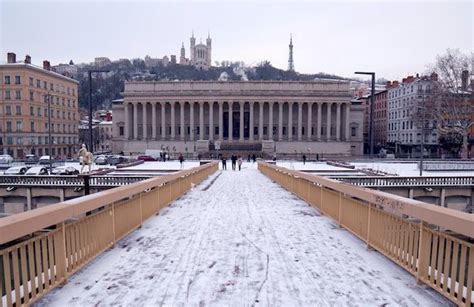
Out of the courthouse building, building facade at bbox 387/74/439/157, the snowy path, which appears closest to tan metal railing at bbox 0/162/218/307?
the snowy path

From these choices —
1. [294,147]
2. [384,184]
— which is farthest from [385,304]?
[294,147]

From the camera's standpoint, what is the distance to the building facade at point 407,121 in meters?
80.2

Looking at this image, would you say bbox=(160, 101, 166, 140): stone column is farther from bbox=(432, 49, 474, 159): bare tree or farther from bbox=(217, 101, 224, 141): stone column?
bbox=(432, 49, 474, 159): bare tree

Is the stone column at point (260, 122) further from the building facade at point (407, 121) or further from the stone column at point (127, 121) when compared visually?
the stone column at point (127, 121)

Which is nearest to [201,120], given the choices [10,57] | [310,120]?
[310,120]

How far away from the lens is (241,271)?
20.1 ft

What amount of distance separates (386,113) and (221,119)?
156ft

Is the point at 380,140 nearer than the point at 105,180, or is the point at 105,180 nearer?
the point at 105,180

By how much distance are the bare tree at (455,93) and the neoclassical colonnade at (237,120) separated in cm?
3191

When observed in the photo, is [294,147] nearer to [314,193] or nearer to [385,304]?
[314,193]

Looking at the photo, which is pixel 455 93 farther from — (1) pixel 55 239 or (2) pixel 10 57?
(2) pixel 10 57

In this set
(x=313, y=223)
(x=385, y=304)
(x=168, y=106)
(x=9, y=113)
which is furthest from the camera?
(x=168, y=106)

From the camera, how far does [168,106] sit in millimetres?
92562

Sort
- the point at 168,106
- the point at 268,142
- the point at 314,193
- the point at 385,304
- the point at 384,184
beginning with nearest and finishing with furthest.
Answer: the point at 385,304 < the point at 314,193 < the point at 384,184 < the point at 268,142 < the point at 168,106
